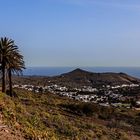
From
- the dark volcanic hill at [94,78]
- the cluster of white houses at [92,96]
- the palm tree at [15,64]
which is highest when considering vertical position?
the palm tree at [15,64]

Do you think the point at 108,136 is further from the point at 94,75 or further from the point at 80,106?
the point at 94,75

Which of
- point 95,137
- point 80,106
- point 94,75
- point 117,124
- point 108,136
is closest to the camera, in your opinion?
point 95,137

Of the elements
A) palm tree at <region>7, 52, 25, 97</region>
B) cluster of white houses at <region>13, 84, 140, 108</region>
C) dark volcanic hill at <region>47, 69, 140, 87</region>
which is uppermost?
palm tree at <region>7, 52, 25, 97</region>

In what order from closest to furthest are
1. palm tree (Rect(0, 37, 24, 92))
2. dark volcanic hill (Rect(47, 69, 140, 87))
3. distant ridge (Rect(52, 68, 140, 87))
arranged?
palm tree (Rect(0, 37, 24, 92)) < dark volcanic hill (Rect(47, 69, 140, 87)) < distant ridge (Rect(52, 68, 140, 87))

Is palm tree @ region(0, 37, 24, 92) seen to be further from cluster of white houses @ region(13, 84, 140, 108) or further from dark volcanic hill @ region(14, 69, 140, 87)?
dark volcanic hill @ region(14, 69, 140, 87)

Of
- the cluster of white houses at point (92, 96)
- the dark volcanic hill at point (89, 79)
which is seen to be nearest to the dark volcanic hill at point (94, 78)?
the dark volcanic hill at point (89, 79)

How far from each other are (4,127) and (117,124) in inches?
1025

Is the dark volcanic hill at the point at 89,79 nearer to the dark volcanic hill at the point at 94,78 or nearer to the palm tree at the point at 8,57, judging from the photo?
the dark volcanic hill at the point at 94,78

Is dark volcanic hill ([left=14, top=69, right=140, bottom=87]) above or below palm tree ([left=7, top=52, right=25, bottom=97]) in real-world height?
below

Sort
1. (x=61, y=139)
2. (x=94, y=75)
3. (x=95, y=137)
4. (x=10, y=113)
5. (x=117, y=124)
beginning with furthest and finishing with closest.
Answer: (x=94, y=75) → (x=117, y=124) → (x=95, y=137) → (x=61, y=139) → (x=10, y=113)

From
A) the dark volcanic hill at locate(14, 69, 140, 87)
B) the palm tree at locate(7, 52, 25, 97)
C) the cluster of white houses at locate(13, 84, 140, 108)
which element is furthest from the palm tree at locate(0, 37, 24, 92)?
the dark volcanic hill at locate(14, 69, 140, 87)

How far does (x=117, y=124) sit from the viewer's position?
4509 cm

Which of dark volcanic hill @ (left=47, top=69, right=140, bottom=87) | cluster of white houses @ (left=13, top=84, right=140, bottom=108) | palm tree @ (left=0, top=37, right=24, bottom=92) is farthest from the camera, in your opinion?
dark volcanic hill @ (left=47, top=69, right=140, bottom=87)

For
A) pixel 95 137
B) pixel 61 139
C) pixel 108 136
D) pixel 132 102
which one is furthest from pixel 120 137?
pixel 132 102
